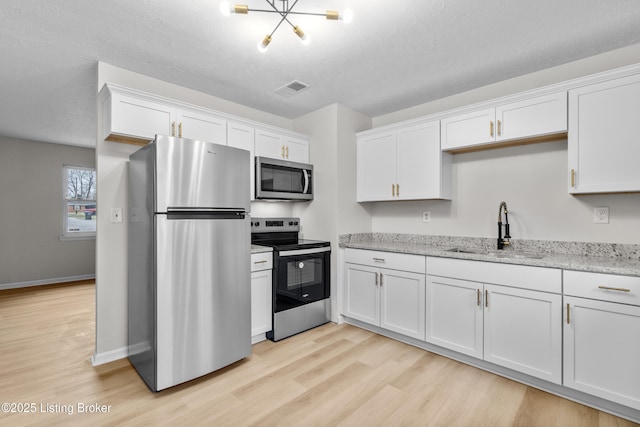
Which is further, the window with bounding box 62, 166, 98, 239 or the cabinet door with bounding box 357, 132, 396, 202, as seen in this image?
the window with bounding box 62, 166, 98, 239

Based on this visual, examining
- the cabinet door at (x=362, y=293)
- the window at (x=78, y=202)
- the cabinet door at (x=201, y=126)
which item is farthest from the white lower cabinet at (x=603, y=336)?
the window at (x=78, y=202)

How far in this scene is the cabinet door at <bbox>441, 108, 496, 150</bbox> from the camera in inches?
103

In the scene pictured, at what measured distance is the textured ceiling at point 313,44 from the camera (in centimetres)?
188

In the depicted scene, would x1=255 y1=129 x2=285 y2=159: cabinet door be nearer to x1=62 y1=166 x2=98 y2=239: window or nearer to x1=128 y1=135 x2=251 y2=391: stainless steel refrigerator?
x1=128 y1=135 x2=251 y2=391: stainless steel refrigerator

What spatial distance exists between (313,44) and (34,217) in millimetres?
5636

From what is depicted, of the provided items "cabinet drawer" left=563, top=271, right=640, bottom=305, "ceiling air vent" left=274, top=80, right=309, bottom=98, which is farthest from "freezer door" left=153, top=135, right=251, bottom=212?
"cabinet drawer" left=563, top=271, right=640, bottom=305

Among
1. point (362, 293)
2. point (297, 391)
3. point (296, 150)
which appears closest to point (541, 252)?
point (362, 293)

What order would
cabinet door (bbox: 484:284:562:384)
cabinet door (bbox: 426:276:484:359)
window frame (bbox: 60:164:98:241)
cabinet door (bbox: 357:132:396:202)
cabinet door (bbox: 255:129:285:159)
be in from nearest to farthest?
cabinet door (bbox: 484:284:562:384)
cabinet door (bbox: 426:276:484:359)
cabinet door (bbox: 255:129:285:159)
cabinet door (bbox: 357:132:396:202)
window frame (bbox: 60:164:98:241)

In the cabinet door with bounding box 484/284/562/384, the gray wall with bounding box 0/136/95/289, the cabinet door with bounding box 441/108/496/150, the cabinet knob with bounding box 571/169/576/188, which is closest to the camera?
the cabinet door with bounding box 484/284/562/384

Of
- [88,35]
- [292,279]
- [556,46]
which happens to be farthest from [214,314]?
[556,46]

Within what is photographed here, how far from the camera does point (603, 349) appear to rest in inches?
72.9

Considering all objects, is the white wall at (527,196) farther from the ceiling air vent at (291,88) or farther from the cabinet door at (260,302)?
the cabinet door at (260,302)

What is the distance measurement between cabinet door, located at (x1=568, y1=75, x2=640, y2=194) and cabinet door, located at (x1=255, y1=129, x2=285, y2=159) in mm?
2528

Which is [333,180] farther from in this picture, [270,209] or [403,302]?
[403,302]
